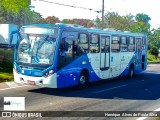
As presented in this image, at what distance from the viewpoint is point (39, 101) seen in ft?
41.4

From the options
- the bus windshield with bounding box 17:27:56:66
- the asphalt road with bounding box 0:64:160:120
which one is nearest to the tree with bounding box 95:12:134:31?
the asphalt road with bounding box 0:64:160:120

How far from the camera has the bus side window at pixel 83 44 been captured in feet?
53.0

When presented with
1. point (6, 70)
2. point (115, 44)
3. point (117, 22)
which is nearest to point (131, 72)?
point (115, 44)

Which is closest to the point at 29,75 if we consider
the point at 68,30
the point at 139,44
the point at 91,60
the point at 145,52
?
the point at 68,30

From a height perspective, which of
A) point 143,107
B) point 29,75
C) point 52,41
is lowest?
point 143,107

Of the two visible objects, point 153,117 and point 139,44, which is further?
point 139,44

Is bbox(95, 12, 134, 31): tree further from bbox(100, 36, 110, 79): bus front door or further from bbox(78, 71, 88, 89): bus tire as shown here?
bbox(78, 71, 88, 89): bus tire

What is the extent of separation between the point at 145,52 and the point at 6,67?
10698 millimetres

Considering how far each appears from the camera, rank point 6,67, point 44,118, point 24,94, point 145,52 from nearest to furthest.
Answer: point 44,118, point 24,94, point 6,67, point 145,52

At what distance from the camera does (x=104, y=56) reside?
1848 centimetres

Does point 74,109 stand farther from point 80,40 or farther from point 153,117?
point 80,40

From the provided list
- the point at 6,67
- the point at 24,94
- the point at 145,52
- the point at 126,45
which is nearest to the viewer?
the point at 24,94

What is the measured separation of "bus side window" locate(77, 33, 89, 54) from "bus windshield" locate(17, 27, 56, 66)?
6.64ft

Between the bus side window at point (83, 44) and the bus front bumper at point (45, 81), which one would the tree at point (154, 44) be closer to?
the bus side window at point (83, 44)
